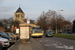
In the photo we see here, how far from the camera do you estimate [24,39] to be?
1761 centimetres

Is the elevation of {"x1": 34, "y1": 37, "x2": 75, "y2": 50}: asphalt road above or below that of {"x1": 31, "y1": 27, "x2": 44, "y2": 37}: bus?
below

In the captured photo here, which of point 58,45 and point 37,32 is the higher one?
point 37,32

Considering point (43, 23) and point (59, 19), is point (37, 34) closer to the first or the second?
point (59, 19)

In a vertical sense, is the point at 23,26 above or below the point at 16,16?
below

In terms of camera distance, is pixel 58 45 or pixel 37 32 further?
pixel 37 32

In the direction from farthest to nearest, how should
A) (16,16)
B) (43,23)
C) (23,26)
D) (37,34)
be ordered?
1. (16,16)
2. (43,23)
3. (37,34)
4. (23,26)

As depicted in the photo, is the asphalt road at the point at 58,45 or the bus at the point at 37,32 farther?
the bus at the point at 37,32

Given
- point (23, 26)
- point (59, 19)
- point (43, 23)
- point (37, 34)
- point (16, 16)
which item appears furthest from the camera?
point (16, 16)

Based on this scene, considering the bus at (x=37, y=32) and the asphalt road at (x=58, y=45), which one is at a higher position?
the bus at (x=37, y=32)

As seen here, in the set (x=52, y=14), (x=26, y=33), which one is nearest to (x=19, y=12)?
(x=52, y=14)

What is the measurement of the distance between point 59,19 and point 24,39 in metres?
28.7

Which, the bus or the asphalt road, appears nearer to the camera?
the asphalt road

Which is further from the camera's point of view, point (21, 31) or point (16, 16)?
point (16, 16)

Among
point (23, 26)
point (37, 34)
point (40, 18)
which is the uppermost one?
point (40, 18)
